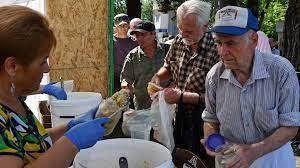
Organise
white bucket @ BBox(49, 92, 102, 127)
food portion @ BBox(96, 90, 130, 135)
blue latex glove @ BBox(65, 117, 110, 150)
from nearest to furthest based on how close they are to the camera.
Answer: blue latex glove @ BBox(65, 117, 110, 150), food portion @ BBox(96, 90, 130, 135), white bucket @ BBox(49, 92, 102, 127)

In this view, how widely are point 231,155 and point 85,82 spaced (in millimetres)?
2405

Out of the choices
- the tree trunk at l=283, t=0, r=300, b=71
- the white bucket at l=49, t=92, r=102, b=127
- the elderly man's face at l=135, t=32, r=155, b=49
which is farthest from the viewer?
the tree trunk at l=283, t=0, r=300, b=71

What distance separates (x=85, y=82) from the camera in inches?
156

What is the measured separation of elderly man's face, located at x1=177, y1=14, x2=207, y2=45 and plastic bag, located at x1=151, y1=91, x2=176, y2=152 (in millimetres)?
655

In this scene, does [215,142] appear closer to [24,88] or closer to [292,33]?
[24,88]

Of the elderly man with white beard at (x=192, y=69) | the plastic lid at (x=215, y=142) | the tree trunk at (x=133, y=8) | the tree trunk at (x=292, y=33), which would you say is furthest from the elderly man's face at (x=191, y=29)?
the tree trunk at (x=133, y=8)

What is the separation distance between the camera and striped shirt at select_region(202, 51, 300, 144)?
1972mm

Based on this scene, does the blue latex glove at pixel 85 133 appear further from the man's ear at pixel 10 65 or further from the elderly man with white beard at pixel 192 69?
the elderly man with white beard at pixel 192 69

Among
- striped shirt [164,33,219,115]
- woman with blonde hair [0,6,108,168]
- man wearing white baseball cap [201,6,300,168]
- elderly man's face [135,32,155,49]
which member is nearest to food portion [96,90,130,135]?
woman with blonde hair [0,6,108,168]

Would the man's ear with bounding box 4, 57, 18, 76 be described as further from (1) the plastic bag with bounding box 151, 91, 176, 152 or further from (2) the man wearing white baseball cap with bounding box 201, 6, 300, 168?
(1) the plastic bag with bounding box 151, 91, 176, 152

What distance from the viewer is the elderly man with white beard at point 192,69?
2.93 meters

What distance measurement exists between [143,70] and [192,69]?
3.63ft

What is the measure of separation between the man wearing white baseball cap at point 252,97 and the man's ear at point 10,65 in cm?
113

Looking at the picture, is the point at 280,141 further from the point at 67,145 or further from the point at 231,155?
the point at 67,145
